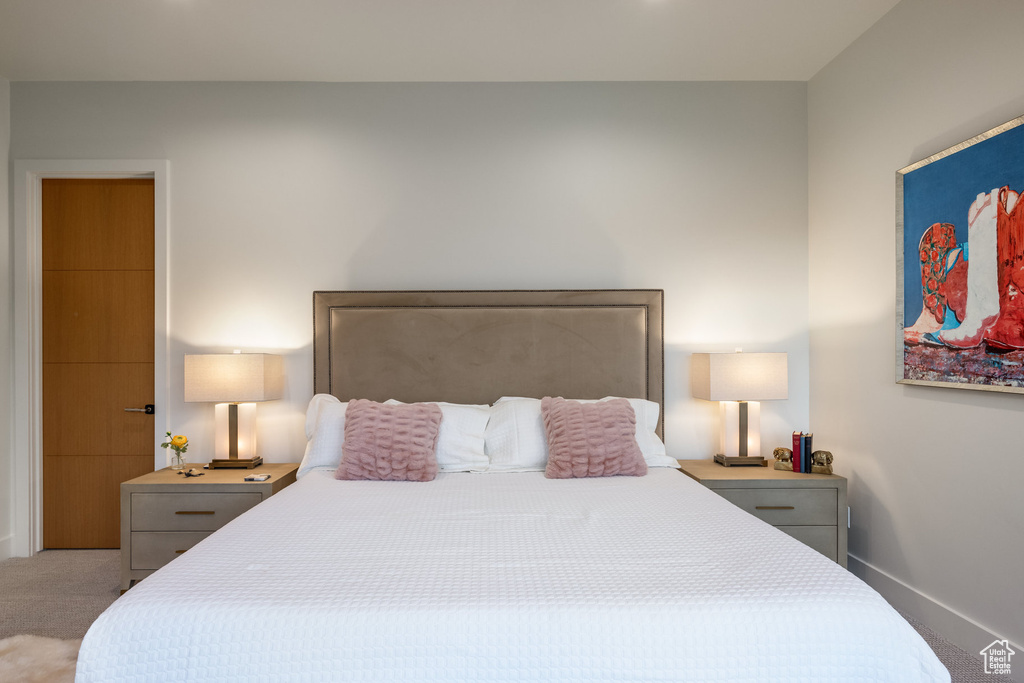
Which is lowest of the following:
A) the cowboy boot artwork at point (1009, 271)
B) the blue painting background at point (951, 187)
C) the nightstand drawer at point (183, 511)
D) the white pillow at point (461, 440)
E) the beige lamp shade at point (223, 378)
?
the nightstand drawer at point (183, 511)

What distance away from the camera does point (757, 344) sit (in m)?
3.31

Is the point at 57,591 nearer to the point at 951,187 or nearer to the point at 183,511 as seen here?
the point at 183,511

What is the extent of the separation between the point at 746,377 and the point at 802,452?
445 mm

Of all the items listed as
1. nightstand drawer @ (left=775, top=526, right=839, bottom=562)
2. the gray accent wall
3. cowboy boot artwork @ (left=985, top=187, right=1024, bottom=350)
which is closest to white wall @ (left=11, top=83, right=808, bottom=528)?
the gray accent wall

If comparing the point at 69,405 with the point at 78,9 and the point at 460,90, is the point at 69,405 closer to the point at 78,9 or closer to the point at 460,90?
the point at 78,9

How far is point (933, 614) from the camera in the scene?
2.41 metres

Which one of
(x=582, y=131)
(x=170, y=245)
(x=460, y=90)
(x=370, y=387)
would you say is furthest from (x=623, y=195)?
(x=170, y=245)

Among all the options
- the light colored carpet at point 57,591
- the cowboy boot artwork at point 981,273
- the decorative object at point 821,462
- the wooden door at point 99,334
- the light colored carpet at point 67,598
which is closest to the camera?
the cowboy boot artwork at point 981,273

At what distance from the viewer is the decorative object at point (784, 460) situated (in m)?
2.95

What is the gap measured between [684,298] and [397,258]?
5.32 ft

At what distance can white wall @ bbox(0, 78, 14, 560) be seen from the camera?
3182 millimetres

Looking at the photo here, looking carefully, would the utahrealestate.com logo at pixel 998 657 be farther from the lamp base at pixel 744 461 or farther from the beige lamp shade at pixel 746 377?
the beige lamp shade at pixel 746 377

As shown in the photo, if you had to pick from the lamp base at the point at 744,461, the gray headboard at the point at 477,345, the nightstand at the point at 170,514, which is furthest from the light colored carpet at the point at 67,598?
the gray headboard at the point at 477,345

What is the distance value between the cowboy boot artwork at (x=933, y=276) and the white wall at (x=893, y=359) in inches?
8.2
